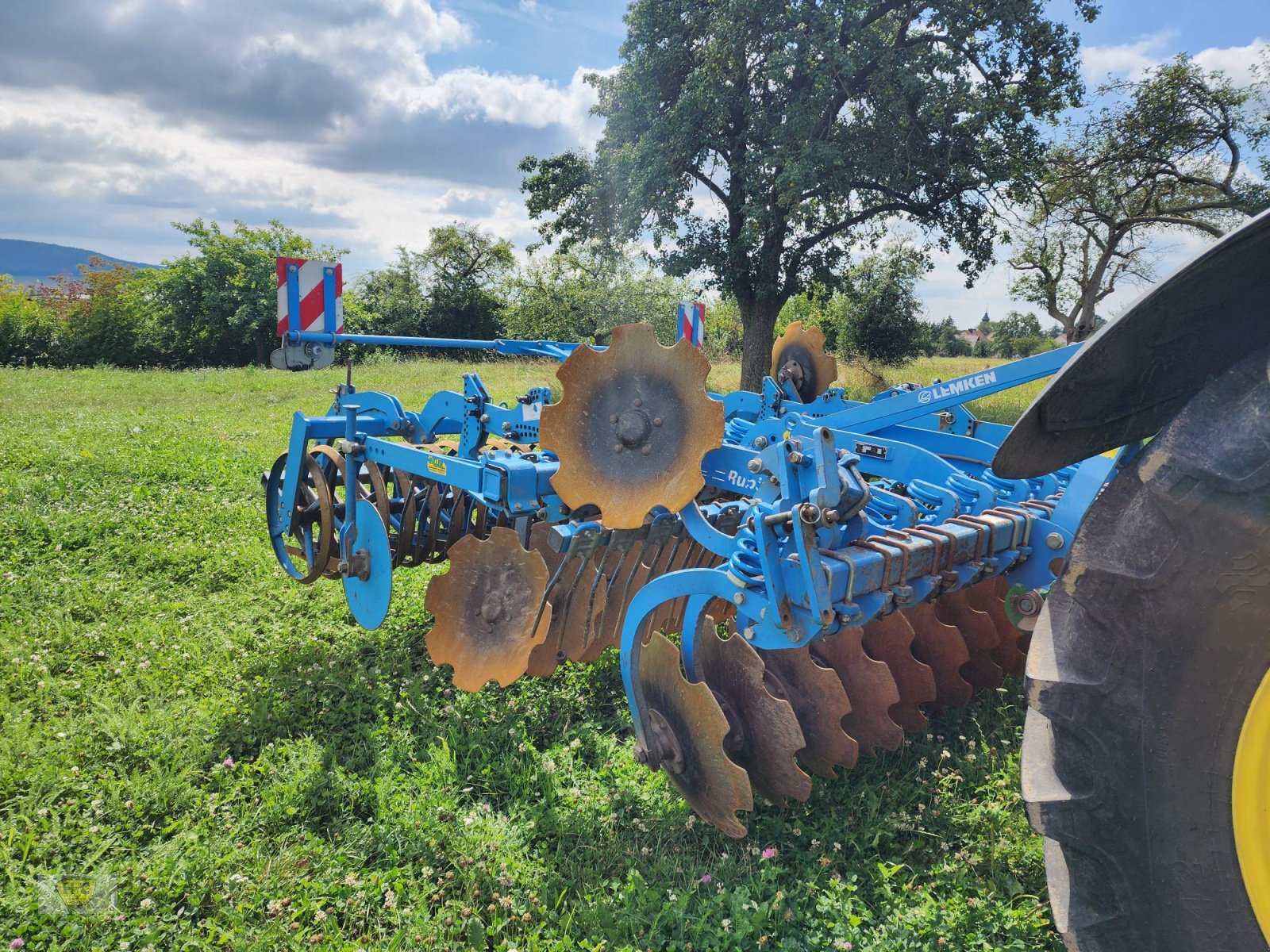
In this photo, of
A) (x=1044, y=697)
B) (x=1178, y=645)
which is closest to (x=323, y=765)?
(x=1044, y=697)

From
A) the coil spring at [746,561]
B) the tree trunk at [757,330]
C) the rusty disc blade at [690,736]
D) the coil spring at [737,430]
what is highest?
the tree trunk at [757,330]

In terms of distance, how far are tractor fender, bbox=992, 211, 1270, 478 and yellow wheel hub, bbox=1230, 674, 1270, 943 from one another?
607 mm

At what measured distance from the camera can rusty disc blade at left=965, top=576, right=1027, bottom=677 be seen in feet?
11.9

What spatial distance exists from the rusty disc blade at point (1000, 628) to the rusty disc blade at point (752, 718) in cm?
139

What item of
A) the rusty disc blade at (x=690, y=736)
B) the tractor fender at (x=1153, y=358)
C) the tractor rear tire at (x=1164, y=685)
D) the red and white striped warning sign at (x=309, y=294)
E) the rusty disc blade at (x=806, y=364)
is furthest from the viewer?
the rusty disc blade at (x=806, y=364)

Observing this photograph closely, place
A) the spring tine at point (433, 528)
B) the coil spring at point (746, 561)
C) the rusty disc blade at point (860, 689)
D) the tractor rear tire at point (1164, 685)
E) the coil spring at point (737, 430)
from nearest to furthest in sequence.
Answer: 1. the tractor rear tire at point (1164, 685)
2. the coil spring at point (746, 561)
3. the rusty disc blade at point (860, 689)
4. the coil spring at point (737, 430)
5. the spring tine at point (433, 528)

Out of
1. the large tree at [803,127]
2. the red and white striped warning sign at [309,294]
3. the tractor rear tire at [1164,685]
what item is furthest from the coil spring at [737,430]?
the large tree at [803,127]

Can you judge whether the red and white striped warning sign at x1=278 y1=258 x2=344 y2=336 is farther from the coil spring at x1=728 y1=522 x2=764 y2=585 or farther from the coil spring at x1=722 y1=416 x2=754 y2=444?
the coil spring at x1=728 y1=522 x2=764 y2=585

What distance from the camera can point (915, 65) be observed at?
41.8ft

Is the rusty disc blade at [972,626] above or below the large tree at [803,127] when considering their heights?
below

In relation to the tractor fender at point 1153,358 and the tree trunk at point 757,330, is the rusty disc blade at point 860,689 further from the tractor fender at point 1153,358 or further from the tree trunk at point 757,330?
the tree trunk at point 757,330

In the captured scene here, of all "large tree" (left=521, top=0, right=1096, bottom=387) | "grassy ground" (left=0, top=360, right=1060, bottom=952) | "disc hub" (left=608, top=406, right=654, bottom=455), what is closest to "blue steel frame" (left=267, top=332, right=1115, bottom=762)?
"disc hub" (left=608, top=406, right=654, bottom=455)

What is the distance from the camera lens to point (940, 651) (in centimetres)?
342

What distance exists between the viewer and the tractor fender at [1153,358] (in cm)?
143
